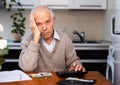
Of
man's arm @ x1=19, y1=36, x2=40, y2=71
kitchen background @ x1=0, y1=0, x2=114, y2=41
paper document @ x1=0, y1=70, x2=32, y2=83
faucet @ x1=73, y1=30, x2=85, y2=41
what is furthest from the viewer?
kitchen background @ x1=0, y1=0, x2=114, y2=41

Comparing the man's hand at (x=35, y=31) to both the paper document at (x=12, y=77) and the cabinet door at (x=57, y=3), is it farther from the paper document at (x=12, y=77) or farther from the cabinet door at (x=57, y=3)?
the cabinet door at (x=57, y=3)

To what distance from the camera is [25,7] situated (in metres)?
3.72

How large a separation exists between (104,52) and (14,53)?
1.24 metres

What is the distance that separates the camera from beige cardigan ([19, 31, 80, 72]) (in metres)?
1.94

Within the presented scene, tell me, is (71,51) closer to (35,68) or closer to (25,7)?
(35,68)

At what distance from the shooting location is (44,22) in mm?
2043

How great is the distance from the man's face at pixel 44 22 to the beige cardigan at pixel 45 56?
0.13 m

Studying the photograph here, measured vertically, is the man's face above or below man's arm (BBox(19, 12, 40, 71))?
above

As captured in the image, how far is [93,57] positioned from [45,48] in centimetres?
146

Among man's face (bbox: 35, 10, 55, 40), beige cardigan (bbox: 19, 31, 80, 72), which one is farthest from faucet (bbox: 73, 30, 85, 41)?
man's face (bbox: 35, 10, 55, 40)

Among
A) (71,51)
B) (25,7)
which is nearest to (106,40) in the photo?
(25,7)

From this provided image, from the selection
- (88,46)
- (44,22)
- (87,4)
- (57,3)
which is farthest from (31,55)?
(87,4)

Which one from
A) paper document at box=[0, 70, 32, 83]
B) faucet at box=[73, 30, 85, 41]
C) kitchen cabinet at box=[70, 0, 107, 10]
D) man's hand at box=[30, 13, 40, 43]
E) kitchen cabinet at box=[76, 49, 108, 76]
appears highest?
kitchen cabinet at box=[70, 0, 107, 10]

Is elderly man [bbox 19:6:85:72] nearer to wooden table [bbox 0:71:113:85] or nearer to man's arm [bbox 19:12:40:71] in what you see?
man's arm [bbox 19:12:40:71]
